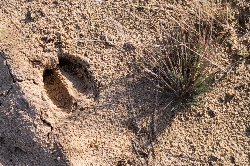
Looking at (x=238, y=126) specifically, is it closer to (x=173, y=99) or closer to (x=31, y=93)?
(x=173, y=99)

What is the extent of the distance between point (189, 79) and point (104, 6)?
70cm

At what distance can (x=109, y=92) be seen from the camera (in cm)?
215

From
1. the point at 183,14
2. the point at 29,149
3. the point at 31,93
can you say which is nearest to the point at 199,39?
the point at 183,14

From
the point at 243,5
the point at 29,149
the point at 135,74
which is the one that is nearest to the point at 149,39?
the point at 135,74

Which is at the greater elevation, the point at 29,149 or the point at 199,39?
the point at 199,39

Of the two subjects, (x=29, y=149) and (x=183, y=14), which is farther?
(x=183, y=14)

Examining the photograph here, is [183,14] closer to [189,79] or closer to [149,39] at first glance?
[149,39]

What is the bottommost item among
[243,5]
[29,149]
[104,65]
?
[29,149]

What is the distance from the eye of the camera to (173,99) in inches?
84.8

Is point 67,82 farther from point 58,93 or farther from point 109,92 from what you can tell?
point 109,92

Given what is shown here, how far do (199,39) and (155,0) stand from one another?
38 cm

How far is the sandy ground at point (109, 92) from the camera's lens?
2.11m

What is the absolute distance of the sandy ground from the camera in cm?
211

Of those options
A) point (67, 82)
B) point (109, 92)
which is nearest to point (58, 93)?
point (67, 82)
